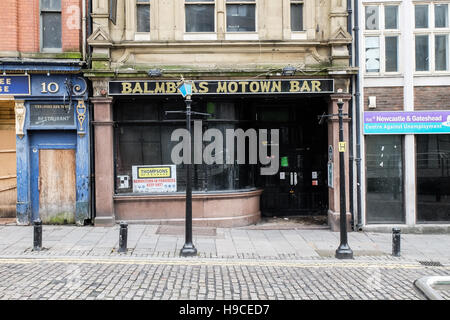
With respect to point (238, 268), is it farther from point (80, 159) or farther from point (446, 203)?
point (446, 203)

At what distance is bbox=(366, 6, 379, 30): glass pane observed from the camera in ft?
38.5

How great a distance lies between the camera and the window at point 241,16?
1170 centimetres

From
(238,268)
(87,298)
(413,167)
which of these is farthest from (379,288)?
(413,167)

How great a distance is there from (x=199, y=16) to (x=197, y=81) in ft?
7.36

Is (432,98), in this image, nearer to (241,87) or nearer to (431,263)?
(431,263)

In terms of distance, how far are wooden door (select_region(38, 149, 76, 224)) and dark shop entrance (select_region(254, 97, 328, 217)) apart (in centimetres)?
654

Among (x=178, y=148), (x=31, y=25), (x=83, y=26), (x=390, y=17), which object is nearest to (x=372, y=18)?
(x=390, y=17)

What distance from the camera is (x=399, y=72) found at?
38.3ft

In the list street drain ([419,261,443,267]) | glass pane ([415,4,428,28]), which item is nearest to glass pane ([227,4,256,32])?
glass pane ([415,4,428,28])

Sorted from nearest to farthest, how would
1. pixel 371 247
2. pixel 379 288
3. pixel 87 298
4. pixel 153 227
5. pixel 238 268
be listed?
pixel 87 298, pixel 379 288, pixel 238 268, pixel 371 247, pixel 153 227

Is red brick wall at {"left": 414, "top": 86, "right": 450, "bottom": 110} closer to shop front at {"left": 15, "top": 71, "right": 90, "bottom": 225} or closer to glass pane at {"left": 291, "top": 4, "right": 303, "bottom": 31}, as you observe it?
glass pane at {"left": 291, "top": 4, "right": 303, "bottom": 31}

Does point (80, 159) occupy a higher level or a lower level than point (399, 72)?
lower

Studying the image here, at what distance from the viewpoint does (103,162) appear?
1125cm

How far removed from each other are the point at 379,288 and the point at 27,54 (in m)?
11.6
